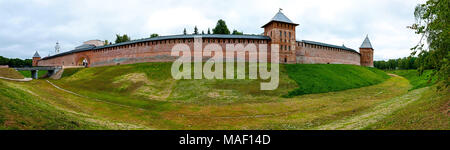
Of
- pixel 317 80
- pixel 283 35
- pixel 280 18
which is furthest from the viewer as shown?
pixel 280 18

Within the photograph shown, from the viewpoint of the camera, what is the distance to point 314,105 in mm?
24578

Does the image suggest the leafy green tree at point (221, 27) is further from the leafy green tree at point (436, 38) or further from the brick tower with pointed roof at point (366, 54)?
the leafy green tree at point (436, 38)

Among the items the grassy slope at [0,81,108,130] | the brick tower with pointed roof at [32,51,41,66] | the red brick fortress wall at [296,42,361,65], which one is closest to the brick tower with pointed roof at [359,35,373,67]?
the red brick fortress wall at [296,42,361,65]

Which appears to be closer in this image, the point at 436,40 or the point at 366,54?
the point at 436,40

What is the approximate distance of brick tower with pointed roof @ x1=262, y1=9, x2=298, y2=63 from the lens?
4959 centimetres

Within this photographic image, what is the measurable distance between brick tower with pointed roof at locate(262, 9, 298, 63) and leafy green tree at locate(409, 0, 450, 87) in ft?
122

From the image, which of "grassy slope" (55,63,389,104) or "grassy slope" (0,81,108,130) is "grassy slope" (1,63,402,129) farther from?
"grassy slope" (0,81,108,130)

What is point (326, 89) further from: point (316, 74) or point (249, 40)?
point (249, 40)

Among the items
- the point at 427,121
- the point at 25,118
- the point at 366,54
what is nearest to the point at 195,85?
the point at 25,118

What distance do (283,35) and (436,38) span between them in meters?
38.7

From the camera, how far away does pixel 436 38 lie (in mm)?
12320

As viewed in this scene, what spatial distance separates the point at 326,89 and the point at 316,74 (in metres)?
7.56

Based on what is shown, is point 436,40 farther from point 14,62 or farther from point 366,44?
point 14,62
